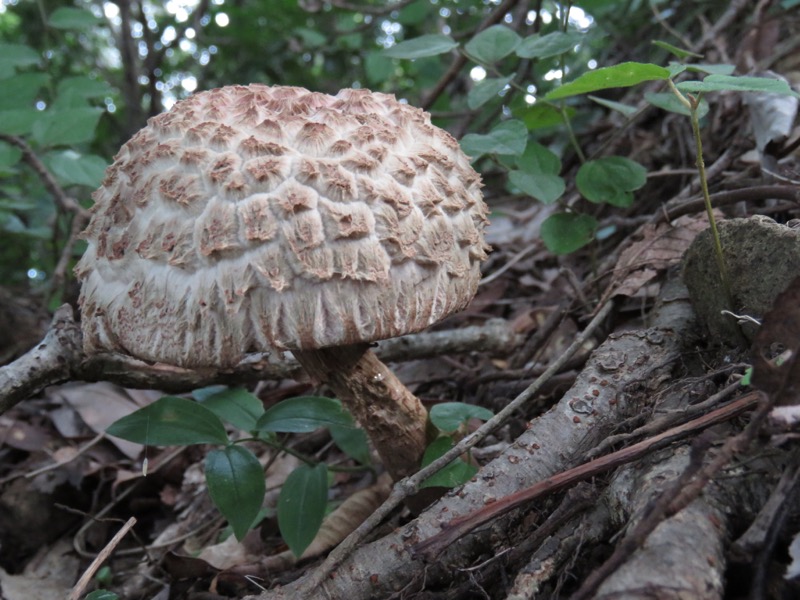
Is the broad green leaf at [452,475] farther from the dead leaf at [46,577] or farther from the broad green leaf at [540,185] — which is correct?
the dead leaf at [46,577]

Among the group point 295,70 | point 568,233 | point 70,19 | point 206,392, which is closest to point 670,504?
point 568,233

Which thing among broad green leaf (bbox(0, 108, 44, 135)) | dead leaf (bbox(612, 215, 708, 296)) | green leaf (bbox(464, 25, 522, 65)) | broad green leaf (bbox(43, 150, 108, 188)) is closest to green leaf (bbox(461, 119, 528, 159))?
green leaf (bbox(464, 25, 522, 65))

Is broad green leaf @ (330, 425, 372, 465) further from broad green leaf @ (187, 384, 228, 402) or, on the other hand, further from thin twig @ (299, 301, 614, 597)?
thin twig @ (299, 301, 614, 597)

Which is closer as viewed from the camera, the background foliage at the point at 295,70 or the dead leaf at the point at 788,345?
the dead leaf at the point at 788,345

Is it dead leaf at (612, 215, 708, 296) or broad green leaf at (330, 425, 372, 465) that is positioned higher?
dead leaf at (612, 215, 708, 296)

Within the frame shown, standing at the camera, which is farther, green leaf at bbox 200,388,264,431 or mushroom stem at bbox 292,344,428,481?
green leaf at bbox 200,388,264,431

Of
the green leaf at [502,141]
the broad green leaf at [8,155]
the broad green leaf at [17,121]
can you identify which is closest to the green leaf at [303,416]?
the green leaf at [502,141]

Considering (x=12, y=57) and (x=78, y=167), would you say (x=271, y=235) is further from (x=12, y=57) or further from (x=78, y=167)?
(x=12, y=57)
